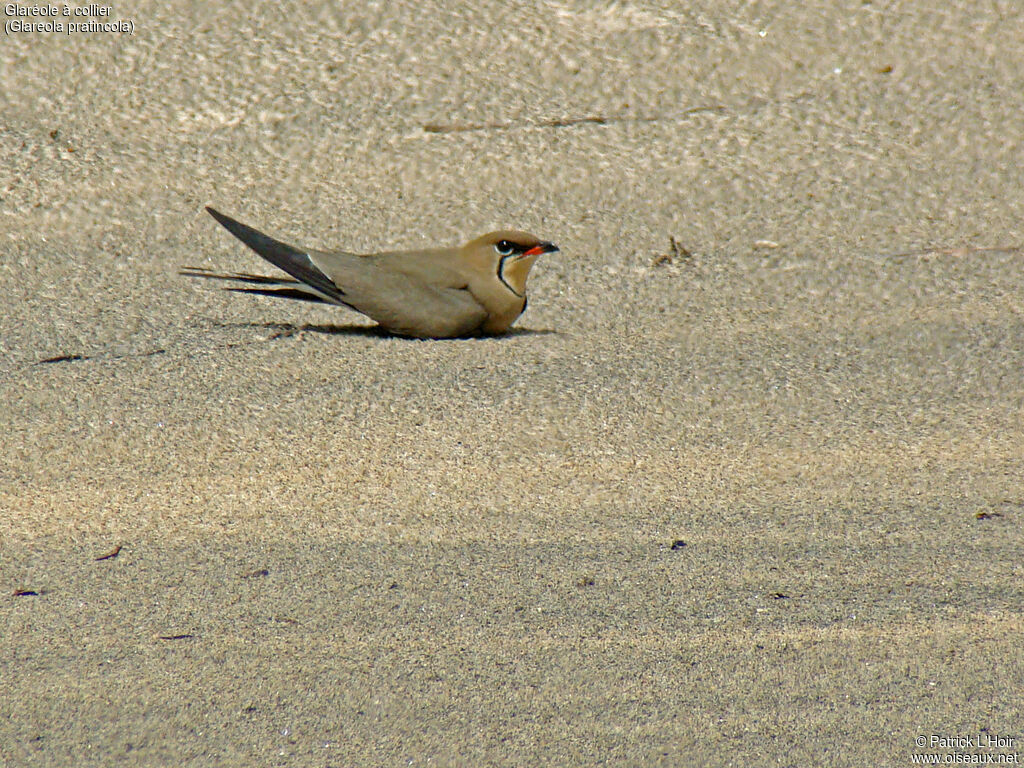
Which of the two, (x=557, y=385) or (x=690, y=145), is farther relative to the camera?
(x=690, y=145)

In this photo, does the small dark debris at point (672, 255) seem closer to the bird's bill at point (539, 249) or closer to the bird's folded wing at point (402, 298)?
the bird's bill at point (539, 249)

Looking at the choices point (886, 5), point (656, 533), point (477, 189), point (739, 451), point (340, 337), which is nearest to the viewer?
point (656, 533)

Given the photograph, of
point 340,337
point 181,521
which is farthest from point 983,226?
point 181,521

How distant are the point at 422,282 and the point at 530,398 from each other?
0.80 meters

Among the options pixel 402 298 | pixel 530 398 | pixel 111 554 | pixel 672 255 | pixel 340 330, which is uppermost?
pixel 672 255

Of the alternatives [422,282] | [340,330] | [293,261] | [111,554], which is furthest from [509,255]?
[111,554]

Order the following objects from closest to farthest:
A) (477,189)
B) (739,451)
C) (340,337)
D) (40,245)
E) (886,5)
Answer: (739,451), (340,337), (40,245), (477,189), (886,5)

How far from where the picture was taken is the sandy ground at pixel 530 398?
2.37m

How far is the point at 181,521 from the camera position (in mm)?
3000

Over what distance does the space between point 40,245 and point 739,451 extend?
3148mm

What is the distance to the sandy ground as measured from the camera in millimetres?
2371

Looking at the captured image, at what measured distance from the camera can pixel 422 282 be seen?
4.25 metres

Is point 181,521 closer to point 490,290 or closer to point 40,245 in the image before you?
point 490,290

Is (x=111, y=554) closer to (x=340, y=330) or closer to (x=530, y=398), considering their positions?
(x=530, y=398)
